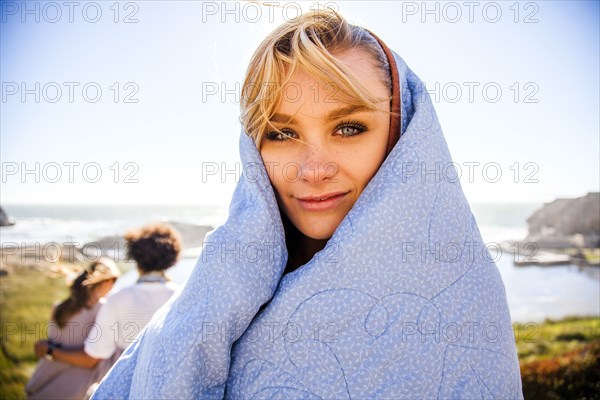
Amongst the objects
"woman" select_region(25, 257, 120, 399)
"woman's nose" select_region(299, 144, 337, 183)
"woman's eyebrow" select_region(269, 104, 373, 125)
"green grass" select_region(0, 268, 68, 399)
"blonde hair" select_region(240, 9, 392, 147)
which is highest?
"blonde hair" select_region(240, 9, 392, 147)

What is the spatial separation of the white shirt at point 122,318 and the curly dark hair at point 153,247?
0.23 m

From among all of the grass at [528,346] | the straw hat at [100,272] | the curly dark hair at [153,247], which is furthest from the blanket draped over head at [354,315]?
the grass at [528,346]

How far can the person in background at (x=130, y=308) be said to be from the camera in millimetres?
3436

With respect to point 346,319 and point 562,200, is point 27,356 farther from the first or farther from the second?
point 562,200

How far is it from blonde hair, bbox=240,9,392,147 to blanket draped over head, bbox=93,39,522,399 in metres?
0.25

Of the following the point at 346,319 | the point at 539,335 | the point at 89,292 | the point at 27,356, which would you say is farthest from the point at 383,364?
the point at 27,356

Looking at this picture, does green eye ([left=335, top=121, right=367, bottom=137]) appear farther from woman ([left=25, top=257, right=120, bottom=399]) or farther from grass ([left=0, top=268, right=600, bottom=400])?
grass ([left=0, top=268, right=600, bottom=400])

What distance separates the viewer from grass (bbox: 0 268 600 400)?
4.59 metres

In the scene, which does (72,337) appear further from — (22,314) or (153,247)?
(22,314)

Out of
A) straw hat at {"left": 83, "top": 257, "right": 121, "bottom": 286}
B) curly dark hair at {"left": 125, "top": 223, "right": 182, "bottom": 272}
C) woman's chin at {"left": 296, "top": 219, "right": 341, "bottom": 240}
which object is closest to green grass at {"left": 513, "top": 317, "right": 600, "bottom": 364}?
curly dark hair at {"left": 125, "top": 223, "right": 182, "bottom": 272}

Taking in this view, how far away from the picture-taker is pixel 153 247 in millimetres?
3832

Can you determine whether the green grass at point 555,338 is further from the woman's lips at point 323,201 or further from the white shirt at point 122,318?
the woman's lips at point 323,201

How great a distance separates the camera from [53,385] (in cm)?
366

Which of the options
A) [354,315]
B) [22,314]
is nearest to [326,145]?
[354,315]
